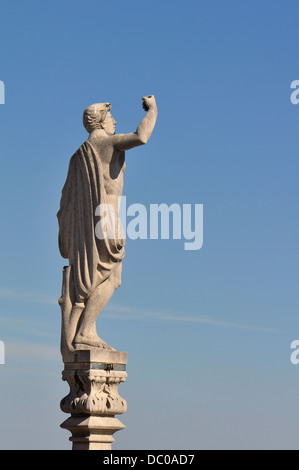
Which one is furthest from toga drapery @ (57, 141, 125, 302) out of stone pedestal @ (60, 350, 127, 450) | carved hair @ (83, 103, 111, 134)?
stone pedestal @ (60, 350, 127, 450)

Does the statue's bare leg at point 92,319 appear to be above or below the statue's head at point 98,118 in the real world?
below

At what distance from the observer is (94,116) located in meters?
18.0

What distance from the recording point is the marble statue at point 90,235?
17312 millimetres

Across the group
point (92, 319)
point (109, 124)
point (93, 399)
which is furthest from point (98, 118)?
point (93, 399)

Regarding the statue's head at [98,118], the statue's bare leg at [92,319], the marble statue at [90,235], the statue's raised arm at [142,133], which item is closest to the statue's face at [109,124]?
the statue's head at [98,118]

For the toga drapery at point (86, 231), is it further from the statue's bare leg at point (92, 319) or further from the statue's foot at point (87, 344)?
the statue's foot at point (87, 344)

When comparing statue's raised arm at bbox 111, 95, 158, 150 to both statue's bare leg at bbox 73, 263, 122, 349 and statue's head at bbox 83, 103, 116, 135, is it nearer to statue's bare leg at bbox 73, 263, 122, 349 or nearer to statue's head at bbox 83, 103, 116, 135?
statue's head at bbox 83, 103, 116, 135

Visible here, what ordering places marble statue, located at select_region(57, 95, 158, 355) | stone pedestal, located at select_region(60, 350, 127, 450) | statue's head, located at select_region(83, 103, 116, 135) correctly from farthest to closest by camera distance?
statue's head, located at select_region(83, 103, 116, 135), marble statue, located at select_region(57, 95, 158, 355), stone pedestal, located at select_region(60, 350, 127, 450)

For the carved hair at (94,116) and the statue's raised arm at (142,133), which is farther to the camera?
the carved hair at (94,116)

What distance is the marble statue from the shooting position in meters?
17.3

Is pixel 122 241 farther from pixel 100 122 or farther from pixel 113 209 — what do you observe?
pixel 100 122

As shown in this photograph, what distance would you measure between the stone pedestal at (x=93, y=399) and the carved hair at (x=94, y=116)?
4.03 metres

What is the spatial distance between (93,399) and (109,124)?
4.90 m
